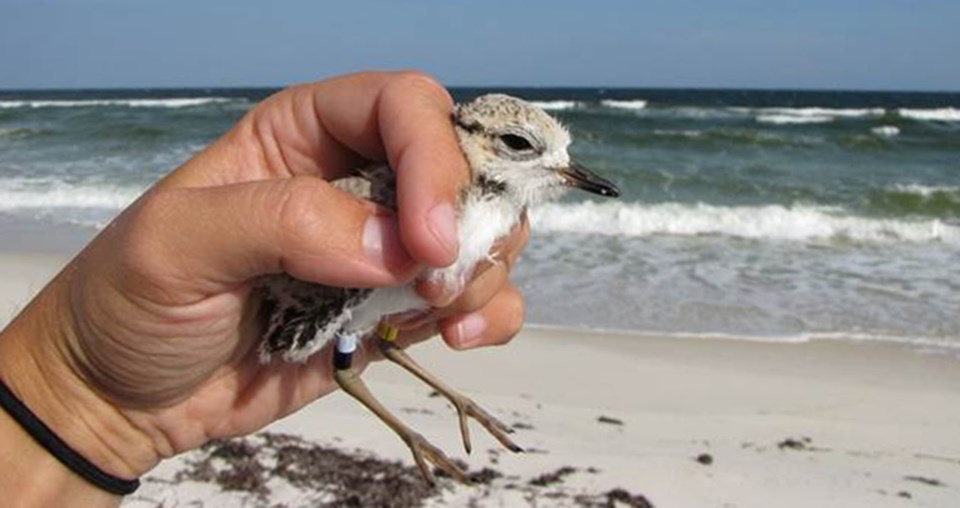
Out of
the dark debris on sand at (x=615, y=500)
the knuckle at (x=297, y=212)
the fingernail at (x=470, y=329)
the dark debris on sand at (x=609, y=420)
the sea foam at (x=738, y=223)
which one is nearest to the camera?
the knuckle at (x=297, y=212)

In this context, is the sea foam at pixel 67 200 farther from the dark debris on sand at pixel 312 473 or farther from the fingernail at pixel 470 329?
the fingernail at pixel 470 329

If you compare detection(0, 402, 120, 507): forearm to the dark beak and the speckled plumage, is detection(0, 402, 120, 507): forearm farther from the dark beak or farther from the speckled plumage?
the dark beak

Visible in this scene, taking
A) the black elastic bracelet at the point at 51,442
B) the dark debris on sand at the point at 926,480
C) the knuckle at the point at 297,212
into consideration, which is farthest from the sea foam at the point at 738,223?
the knuckle at the point at 297,212

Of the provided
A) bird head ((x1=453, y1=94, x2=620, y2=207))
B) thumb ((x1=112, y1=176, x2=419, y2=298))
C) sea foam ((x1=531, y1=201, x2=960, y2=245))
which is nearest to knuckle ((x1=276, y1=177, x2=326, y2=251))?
thumb ((x1=112, y1=176, x2=419, y2=298))

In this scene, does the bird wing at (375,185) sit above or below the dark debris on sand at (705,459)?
above

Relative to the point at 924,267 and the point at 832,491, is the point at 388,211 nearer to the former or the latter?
the point at 832,491

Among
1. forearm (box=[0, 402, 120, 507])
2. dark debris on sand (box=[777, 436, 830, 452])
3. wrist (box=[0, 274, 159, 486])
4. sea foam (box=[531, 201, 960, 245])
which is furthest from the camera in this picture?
sea foam (box=[531, 201, 960, 245])
